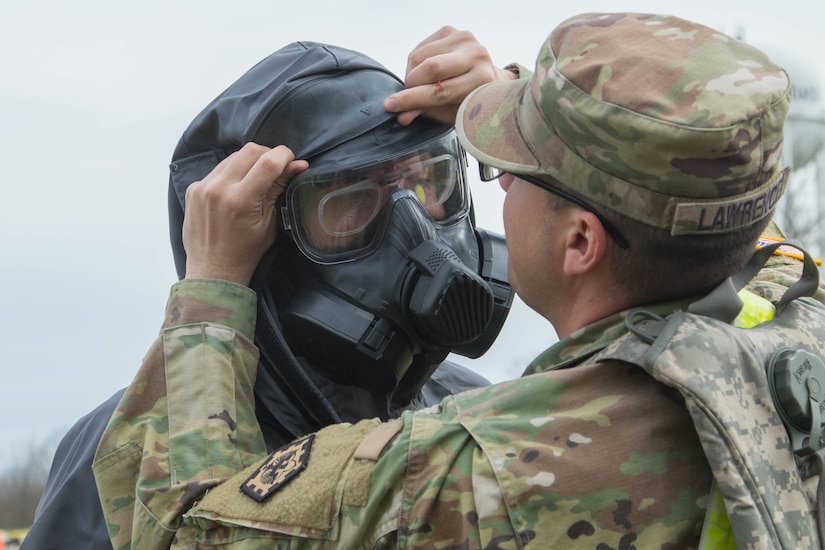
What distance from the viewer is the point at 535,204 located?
2.26m

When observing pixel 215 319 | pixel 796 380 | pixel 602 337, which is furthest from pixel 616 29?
pixel 215 319

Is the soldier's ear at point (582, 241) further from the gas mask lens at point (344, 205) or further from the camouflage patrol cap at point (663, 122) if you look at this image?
the gas mask lens at point (344, 205)

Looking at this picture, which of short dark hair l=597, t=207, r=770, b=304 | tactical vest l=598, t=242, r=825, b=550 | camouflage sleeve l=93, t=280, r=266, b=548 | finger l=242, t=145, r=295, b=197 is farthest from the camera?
finger l=242, t=145, r=295, b=197

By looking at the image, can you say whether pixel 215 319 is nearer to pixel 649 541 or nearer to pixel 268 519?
pixel 268 519

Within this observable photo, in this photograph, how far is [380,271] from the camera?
2787mm

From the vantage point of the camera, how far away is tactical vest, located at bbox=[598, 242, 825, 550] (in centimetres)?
187

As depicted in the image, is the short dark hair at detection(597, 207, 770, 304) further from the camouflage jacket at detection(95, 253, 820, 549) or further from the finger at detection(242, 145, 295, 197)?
the finger at detection(242, 145, 295, 197)

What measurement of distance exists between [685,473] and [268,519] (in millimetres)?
792

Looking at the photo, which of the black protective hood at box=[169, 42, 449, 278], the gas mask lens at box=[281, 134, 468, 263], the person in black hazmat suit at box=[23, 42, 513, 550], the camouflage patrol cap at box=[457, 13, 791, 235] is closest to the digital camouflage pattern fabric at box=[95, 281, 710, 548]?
the camouflage patrol cap at box=[457, 13, 791, 235]

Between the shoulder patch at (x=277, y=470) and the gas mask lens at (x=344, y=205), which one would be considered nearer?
the shoulder patch at (x=277, y=470)

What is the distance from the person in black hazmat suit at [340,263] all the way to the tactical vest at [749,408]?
778 millimetres

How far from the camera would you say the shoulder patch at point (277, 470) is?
213 cm

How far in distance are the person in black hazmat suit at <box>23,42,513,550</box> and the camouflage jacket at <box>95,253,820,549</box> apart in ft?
1.58

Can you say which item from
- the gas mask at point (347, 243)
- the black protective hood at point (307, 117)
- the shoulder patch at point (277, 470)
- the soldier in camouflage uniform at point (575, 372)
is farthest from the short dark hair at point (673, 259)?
the black protective hood at point (307, 117)
